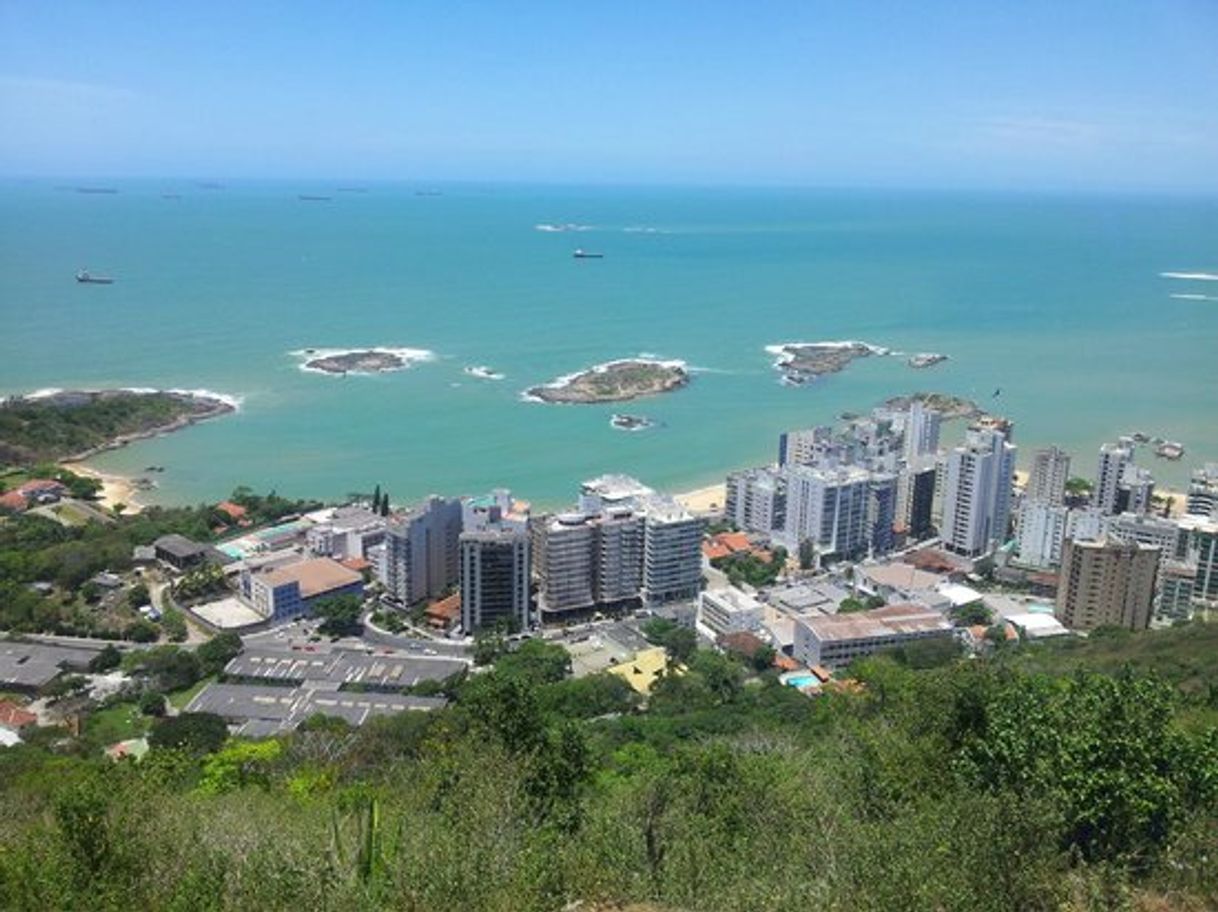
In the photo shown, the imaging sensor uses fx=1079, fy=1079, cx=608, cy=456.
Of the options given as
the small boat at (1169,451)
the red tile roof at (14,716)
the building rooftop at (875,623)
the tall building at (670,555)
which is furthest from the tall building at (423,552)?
the small boat at (1169,451)

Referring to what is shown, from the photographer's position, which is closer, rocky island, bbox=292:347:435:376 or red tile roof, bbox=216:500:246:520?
red tile roof, bbox=216:500:246:520

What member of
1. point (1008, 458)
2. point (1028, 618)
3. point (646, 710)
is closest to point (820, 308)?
point (1008, 458)

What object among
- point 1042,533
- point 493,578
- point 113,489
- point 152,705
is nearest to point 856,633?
point 493,578

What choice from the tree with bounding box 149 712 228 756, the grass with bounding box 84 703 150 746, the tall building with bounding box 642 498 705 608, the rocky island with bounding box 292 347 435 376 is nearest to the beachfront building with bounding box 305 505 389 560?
the tall building with bounding box 642 498 705 608

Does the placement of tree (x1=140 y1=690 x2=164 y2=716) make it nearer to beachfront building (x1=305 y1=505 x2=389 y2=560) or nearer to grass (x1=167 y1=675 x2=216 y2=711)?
grass (x1=167 y1=675 x2=216 y2=711)

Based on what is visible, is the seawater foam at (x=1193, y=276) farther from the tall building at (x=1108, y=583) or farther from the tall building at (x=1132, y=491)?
the tall building at (x=1108, y=583)

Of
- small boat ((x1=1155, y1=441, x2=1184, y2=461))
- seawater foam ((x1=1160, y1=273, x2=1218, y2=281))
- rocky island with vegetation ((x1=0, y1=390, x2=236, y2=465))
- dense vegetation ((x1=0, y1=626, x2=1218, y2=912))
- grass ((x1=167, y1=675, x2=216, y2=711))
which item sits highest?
seawater foam ((x1=1160, y1=273, x2=1218, y2=281))

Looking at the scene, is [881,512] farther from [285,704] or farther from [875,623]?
[285,704]
